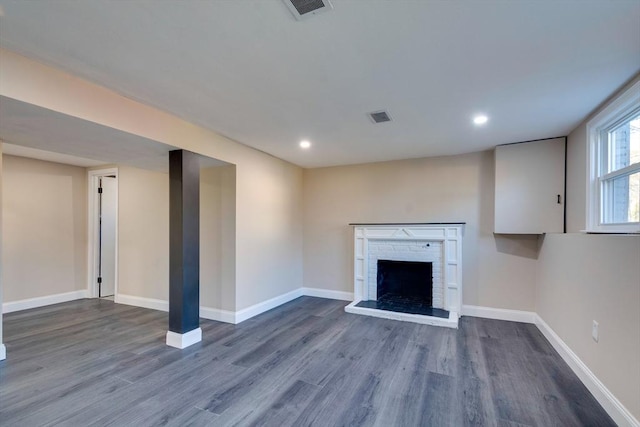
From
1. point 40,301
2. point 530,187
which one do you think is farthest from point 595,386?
point 40,301

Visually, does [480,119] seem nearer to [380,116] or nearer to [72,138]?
[380,116]

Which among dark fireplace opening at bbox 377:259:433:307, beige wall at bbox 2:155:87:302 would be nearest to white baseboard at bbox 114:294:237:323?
beige wall at bbox 2:155:87:302

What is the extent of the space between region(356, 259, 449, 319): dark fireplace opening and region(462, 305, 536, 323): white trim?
44 cm

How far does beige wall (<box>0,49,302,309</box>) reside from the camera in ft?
6.70

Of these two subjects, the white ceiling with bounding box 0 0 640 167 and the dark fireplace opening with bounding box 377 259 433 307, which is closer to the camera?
the white ceiling with bounding box 0 0 640 167

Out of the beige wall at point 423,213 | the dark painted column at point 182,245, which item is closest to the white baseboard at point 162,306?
the dark painted column at point 182,245

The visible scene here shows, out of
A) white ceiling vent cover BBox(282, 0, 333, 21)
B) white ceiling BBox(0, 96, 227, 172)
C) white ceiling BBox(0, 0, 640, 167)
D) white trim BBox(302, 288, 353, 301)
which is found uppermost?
white ceiling vent cover BBox(282, 0, 333, 21)

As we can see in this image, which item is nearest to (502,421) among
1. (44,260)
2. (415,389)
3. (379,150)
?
(415,389)

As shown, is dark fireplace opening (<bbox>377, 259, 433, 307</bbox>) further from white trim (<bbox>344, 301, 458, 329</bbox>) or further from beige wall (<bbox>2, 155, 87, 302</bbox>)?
beige wall (<bbox>2, 155, 87, 302</bbox>)

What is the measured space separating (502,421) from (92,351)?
3.72 meters

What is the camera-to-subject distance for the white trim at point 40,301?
4.33 metres

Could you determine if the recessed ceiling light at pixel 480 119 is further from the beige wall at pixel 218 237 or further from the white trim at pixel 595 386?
the beige wall at pixel 218 237

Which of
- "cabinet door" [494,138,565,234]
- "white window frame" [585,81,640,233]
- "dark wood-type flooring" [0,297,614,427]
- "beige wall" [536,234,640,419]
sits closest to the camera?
"beige wall" [536,234,640,419]

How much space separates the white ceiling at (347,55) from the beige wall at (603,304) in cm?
127
